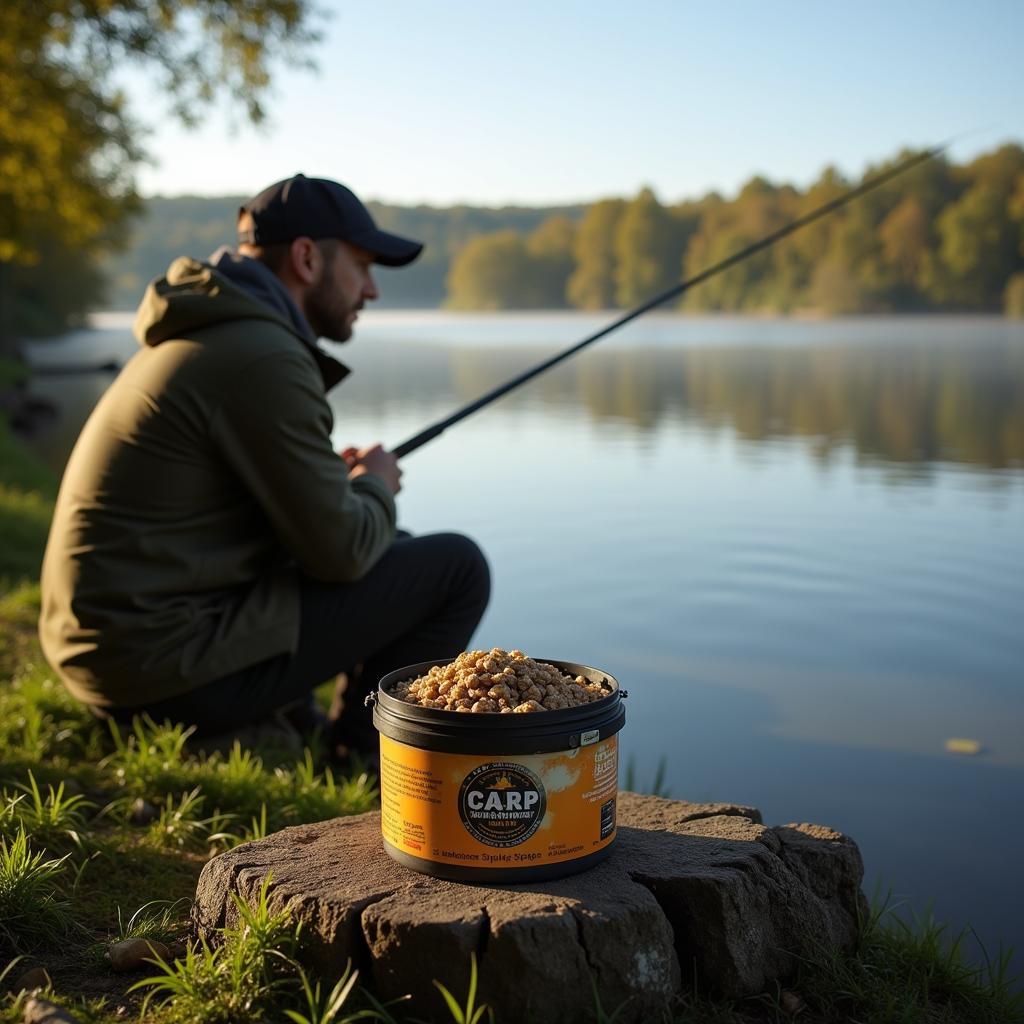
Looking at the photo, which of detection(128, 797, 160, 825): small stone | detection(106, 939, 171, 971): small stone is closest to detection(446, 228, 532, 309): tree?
detection(128, 797, 160, 825): small stone

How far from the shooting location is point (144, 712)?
346 centimetres

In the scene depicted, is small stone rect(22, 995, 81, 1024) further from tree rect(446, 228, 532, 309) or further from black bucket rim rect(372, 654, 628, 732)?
tree rect(446, 228, 532, 309)

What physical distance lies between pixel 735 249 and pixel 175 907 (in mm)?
71624

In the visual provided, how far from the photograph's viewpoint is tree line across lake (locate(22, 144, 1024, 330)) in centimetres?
6556

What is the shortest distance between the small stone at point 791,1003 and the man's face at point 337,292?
92.7 inches

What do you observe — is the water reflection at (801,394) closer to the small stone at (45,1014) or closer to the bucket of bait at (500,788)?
the bucket of bait at (500,788)

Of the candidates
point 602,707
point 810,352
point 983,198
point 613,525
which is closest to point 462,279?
point 983,198

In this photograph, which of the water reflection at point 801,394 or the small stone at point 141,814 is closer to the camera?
the small stone at point 141,814

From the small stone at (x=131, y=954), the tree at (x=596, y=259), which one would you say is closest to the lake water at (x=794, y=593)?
the small stone at (x=131, y=954)

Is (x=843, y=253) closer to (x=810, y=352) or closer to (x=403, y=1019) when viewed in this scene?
(x=810, y=352)

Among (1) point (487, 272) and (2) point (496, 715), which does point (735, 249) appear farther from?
(2) point (496, 715)

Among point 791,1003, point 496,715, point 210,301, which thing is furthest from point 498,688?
point 210,301

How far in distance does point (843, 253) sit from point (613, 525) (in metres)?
69.0

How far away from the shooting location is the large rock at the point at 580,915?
1958mm
